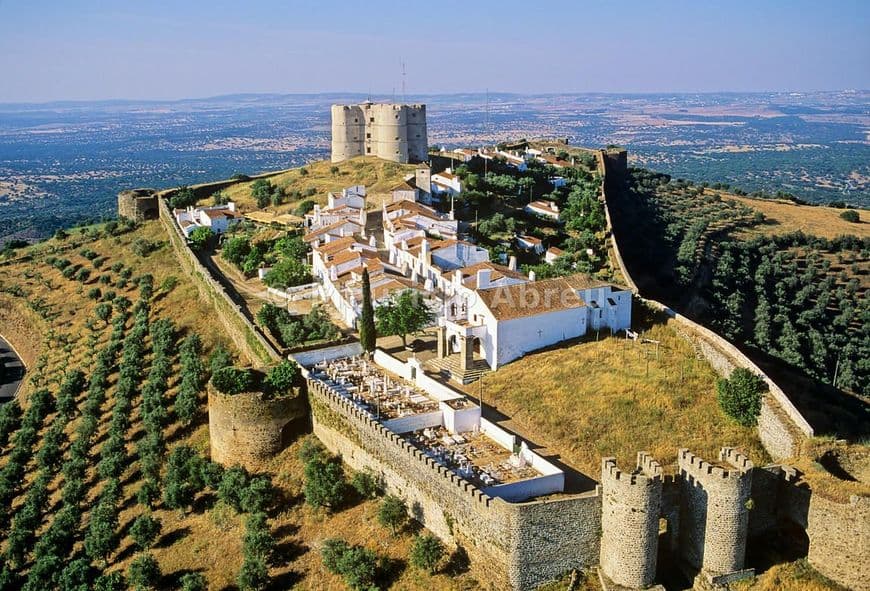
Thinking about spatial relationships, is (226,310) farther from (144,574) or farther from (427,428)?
(427,428)

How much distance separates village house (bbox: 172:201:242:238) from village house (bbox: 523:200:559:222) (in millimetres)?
16321

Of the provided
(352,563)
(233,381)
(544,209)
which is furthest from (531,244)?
(352,563)

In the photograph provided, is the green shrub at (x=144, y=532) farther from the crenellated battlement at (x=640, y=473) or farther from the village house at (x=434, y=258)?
the village house at (x=434, y=258)

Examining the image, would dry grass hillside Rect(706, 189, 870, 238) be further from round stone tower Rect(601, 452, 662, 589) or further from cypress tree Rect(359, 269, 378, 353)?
round stone tower Rect(601, 452, 662, 589)

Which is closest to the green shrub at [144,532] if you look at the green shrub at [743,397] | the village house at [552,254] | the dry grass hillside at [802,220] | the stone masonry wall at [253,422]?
the stone masonry wall at [253,422]

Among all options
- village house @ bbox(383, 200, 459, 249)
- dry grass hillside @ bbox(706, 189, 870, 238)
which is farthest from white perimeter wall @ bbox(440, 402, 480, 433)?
dry grass hillside @ bbox(706, 189, 870, 238)

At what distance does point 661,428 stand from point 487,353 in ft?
20.4

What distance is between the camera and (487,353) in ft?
82.2

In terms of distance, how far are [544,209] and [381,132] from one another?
15.5m

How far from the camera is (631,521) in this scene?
51.0ft

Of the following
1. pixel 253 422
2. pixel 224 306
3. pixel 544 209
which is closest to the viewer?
pixel 253 422

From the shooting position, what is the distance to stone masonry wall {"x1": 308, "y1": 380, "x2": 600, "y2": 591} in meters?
16.1

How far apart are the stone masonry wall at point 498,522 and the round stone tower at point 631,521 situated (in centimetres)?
43

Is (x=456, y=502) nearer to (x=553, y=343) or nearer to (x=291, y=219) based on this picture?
(x=553, y=343)
